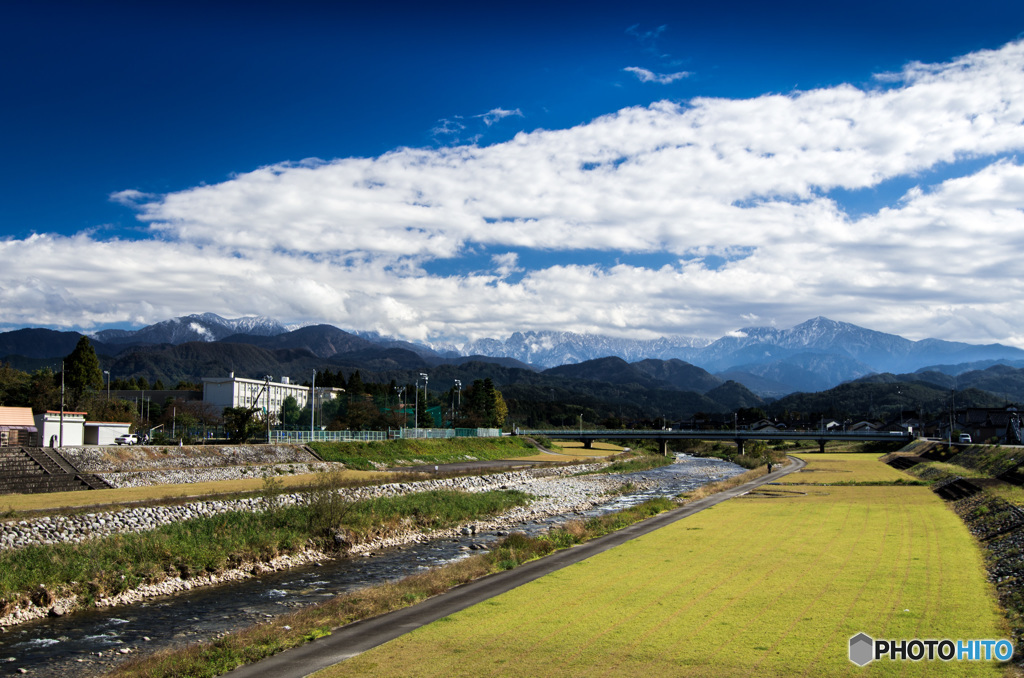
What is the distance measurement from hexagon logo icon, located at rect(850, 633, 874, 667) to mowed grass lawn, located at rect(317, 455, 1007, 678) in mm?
177

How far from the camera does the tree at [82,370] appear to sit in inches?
3482

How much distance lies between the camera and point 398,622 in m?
17.0

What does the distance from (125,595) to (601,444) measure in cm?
13287

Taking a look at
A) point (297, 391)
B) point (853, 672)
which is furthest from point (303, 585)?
point (297, 391)

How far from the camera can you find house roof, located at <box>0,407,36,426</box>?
174 ft

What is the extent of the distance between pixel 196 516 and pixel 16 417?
33811 millimetres

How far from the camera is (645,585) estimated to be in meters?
19.8

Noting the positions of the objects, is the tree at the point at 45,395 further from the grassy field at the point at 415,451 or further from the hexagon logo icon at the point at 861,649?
the hexagon logo icon at the point at 861,649

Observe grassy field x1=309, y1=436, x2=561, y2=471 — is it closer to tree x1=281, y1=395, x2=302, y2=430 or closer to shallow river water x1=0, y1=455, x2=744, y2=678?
tree x1=281, y1=395, x2=302, y2=430

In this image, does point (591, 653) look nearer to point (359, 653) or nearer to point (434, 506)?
point (359, 653)

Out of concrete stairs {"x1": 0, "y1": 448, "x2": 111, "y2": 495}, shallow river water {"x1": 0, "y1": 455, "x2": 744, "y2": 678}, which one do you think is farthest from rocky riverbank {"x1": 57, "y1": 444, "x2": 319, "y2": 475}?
shallow river water {"x1": 0, "y1": 455, "x2": 744, "y2": 678}

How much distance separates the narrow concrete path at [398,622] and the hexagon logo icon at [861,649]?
9555mm

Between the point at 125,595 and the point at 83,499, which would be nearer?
the point at 125,595

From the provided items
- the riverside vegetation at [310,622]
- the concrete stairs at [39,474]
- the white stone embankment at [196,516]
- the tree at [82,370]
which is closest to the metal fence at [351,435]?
the white stone embankment at [196,516]
